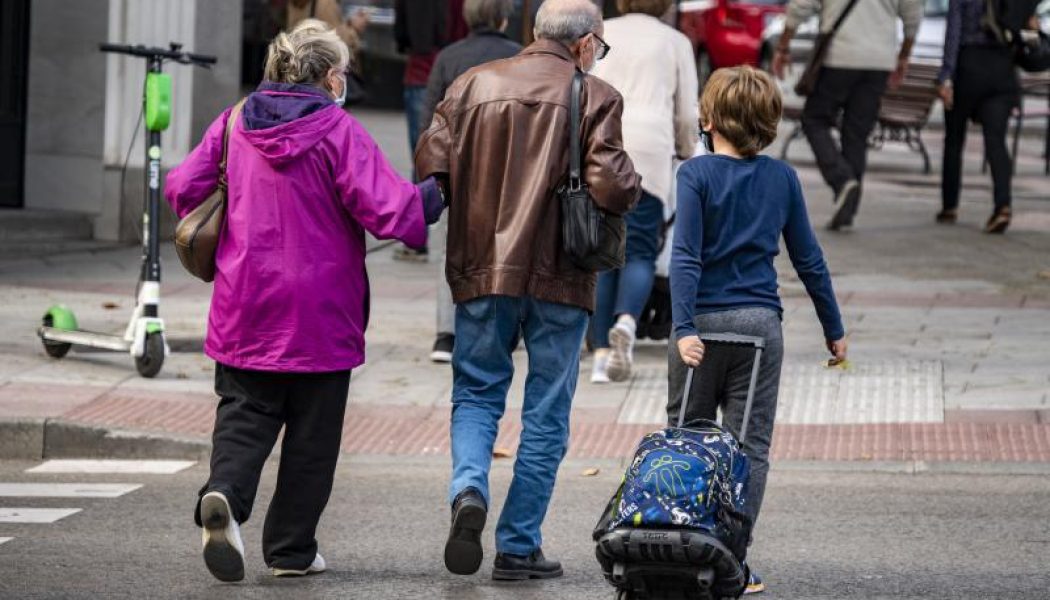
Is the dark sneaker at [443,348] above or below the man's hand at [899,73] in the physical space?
Answer: below

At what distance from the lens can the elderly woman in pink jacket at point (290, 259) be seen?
19.3 feet

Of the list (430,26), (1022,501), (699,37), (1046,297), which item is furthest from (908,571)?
(699,37)

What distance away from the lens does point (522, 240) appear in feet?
19.6

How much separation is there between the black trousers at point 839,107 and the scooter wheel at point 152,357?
245 inches

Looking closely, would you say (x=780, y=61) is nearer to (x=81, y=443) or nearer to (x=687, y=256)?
(x=81, y=443)

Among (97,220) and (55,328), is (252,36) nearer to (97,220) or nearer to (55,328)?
(97,220)

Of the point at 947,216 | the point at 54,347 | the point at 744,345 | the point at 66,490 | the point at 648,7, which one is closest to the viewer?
the point at 744,345

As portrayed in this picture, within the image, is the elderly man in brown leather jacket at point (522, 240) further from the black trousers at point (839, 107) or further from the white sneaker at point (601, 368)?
the black trousers at point (839, 107)

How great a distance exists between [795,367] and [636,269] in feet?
3.64

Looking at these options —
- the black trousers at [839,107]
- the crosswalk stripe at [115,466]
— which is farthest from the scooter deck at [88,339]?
the black trousers at [839,107]

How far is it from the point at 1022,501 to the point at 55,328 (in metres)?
4.77

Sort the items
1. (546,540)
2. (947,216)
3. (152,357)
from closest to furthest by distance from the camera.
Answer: (546,540) → (152,357) → (947,216)

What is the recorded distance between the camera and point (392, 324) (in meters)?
11.3

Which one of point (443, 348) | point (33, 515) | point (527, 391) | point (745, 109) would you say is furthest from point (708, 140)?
point (443, 348)
